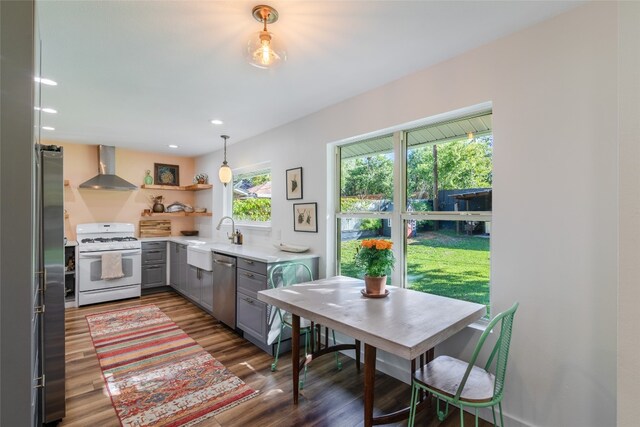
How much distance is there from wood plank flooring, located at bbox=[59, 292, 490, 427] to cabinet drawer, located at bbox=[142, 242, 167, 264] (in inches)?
68.3

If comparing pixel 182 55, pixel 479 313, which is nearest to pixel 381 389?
pixel 479 313

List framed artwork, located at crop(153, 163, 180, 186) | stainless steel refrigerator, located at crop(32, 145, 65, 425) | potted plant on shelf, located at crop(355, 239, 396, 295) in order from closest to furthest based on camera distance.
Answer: stainless steel refrigerator, located at crop(32, 145, 65, 425) < potted plant on shelf, located at crop(355, 239, 396, 295) < framed artwork, located at crop(153, 163, 180, 186)

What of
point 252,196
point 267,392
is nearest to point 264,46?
point 267,392

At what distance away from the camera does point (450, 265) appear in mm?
2291

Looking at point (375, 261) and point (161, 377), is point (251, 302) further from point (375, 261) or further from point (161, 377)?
point (375, 261)

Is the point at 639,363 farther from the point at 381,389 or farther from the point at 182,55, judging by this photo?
the point at 182,55

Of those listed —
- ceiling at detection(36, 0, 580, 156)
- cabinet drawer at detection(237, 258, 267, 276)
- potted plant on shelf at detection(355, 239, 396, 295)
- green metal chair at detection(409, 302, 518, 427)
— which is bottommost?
green metal chair at detection(409, 302, 518, 427)

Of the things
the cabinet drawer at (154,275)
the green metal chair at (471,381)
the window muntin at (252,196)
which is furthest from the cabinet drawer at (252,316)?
the cabinet drawer at (154,275)

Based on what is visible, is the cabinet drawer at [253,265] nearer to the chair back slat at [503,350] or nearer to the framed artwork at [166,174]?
the chair back slat at [503,350]

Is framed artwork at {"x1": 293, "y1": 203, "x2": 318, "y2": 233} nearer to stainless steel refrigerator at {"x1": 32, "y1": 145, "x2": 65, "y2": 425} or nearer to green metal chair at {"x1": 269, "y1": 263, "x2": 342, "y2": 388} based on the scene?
green metal chair at {"x1": 269, "y1": 263, "x2": 342, "y2": 388}

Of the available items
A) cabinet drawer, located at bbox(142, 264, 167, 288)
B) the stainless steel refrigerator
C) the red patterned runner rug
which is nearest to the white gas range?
cabinet drawer, located at bbox(142, 264, 167, 288)

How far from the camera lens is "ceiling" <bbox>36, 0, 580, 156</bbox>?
5.24ft

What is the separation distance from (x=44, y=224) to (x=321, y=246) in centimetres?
216

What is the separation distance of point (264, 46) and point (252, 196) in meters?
3.09
